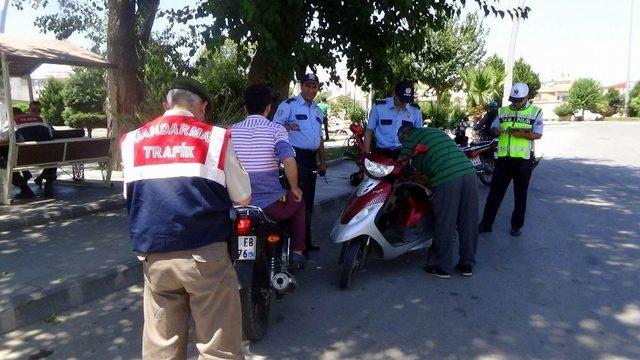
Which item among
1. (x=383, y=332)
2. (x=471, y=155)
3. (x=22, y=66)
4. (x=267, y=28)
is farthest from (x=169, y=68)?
(x=383, y=332)

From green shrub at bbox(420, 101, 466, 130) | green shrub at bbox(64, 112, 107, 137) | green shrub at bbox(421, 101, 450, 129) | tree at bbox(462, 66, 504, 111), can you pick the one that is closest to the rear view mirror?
green shrub at bbox(420, 101, 466, 130)

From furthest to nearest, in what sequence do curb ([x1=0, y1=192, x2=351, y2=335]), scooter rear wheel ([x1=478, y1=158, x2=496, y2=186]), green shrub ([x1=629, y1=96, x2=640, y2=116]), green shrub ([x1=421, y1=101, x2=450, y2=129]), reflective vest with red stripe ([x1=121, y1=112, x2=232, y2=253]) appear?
green shrub ([x1=629, y1=96, x2=640, y2=116]), green shrub ([x1=421, y1=101, x2=450, y2=129]), scooter rear wheel ([x1=478, y1=158, x2=496, y2=186]), curb ([x1=0, y1=192, x2=351, y2=335]), reflective vest with red stripe ([x1=121, y1=112, x2=232, y2=253])

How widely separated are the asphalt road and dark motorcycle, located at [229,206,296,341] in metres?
0.20

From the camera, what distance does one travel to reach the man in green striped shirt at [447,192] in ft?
15.5

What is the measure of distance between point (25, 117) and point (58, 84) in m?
24.4

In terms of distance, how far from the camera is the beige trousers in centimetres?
237

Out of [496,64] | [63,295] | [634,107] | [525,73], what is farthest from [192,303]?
[634,107]

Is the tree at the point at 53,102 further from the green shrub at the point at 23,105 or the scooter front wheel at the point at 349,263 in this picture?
the scooter front wheel at the point at 349,263

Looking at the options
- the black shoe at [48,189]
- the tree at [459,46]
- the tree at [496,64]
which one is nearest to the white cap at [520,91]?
the black shoe at [48,189]

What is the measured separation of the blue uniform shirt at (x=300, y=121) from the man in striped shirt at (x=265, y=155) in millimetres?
1454

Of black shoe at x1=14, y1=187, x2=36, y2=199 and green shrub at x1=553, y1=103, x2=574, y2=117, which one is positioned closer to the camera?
black shoe at x1=14, y1=187, x2=36, y2=199

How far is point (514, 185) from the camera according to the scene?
20.2 ft

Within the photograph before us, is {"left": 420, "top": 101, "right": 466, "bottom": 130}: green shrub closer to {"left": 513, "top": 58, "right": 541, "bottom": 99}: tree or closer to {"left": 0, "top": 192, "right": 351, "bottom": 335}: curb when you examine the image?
{"left": 0, "top": 192, "right": 351, "bottom": 335}: curb

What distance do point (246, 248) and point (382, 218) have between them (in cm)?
191
